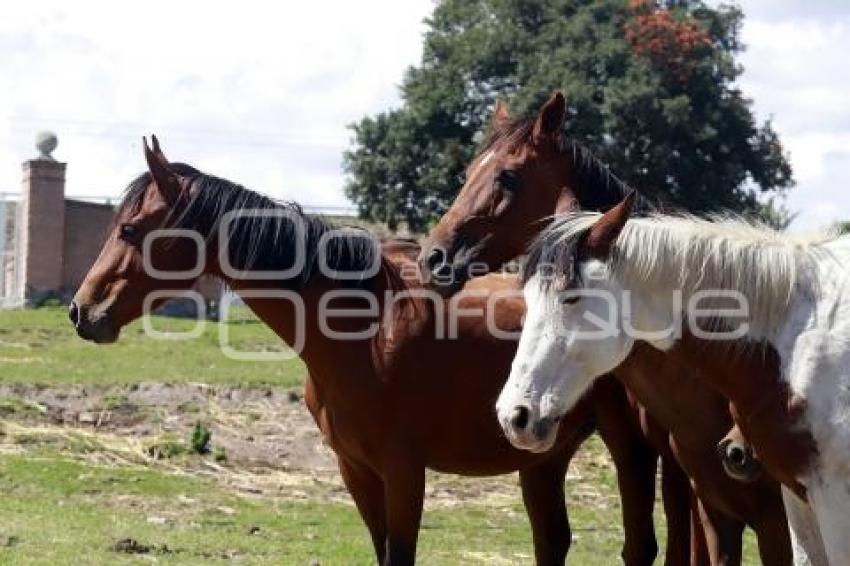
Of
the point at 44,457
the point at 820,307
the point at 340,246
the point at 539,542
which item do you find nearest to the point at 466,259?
the point at 340,246

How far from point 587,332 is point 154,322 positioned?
16.5m

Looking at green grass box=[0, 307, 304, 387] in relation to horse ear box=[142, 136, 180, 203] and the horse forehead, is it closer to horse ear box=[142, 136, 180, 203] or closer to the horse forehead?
horse ear box=[142, 136, 180, 203]

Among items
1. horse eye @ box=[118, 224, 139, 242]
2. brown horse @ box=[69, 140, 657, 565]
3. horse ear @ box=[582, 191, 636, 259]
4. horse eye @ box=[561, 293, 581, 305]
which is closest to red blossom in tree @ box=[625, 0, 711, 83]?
brown horse @ box=[69, 140, 657, 565]

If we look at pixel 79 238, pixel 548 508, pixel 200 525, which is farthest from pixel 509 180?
pixel 79 238

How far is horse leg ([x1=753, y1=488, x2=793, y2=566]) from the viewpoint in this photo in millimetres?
5676

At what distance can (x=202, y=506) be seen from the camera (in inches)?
421

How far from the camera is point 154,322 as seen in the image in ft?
67.0

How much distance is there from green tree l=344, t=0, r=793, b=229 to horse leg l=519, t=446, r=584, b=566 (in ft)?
58.4

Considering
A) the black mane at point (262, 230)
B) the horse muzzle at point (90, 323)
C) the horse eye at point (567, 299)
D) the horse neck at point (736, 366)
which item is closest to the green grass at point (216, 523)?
the horse muzzle at point (90, 323)

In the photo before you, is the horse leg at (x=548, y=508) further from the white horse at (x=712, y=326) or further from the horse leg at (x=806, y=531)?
the white horse at (x=712, y=326)

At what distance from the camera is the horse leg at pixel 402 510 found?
6.32 meters

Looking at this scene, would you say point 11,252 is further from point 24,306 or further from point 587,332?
point 587,332

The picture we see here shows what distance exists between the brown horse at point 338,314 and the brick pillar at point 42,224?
58.9 ft

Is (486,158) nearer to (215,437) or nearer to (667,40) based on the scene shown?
(215,437)
